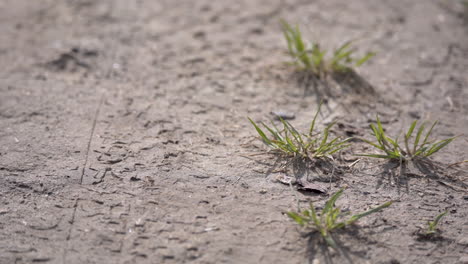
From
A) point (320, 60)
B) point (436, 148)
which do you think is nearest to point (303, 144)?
point (436, 148)

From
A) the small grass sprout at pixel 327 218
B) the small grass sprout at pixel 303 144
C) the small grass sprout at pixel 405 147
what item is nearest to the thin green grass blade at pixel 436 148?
the small grass sprout at pixel 405 147

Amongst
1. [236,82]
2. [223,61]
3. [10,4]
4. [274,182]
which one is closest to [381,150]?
[274,182]

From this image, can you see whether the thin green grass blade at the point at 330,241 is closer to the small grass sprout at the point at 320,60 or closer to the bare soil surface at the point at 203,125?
the bare soil surface at the point at 203,125

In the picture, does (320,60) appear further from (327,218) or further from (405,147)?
(327,218)

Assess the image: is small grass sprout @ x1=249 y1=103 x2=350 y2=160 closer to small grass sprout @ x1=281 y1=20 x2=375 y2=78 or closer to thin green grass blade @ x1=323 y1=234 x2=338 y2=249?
thin green grass blade @ x1=323 y1=234 x2=338 y2=249

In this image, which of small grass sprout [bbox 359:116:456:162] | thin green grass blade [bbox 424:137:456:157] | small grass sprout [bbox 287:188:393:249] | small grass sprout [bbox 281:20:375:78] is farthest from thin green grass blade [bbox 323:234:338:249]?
small grass sprout [bbox 281:20:375:78]

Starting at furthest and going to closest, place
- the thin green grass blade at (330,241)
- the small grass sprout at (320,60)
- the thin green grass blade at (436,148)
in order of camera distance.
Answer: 1. the small grass sprout at (320,60)
2. the thin green grass blade at (436,148)
3. the thin green grass blade at (330,241)
